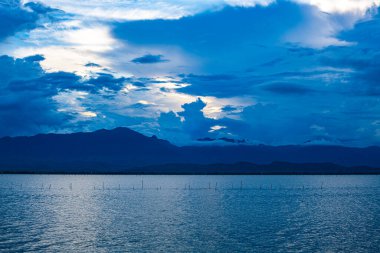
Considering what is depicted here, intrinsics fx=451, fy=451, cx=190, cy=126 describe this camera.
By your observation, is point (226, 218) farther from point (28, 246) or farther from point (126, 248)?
point (28, 246)

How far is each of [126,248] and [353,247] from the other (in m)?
28.3

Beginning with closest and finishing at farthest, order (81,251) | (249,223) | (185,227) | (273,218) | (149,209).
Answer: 1. (81,251)
2. (185,227)
3. (249,223)
4. (273,218)
5. (149,209)

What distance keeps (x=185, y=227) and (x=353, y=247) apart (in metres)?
27.0

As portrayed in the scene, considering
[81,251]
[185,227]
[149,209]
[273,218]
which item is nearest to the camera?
[81,251]

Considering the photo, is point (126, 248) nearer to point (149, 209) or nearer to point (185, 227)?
point (185, 227)

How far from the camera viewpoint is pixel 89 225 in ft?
250

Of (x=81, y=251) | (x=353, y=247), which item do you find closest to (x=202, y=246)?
(x=81, y=251)

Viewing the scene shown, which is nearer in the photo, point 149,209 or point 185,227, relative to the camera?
point 185,227

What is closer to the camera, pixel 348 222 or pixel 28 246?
pixel 28 246

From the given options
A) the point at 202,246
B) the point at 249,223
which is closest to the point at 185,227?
the point at 249,223

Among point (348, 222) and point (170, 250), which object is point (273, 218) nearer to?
point (348, 222)

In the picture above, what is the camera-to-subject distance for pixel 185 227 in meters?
73.1

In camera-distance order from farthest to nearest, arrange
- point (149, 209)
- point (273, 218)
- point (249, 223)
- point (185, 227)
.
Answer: point (149, 209) → point (273, 218) → point (249, 223) → point (185, 227)

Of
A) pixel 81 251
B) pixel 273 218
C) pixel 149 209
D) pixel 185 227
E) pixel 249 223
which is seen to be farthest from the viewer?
pixel 149 209
